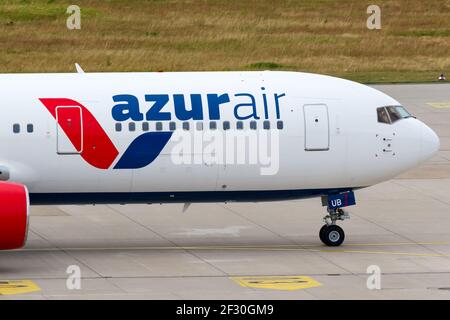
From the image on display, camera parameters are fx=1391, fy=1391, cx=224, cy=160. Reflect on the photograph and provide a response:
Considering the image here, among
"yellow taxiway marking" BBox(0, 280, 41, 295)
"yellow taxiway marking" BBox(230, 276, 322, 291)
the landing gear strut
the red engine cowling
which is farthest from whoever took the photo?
the landing gear strut

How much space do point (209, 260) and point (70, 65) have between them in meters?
34.2

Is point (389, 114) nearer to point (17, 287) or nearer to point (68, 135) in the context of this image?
point (68, 135)

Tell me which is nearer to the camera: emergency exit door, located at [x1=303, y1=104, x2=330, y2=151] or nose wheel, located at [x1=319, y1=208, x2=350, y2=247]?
emergency exit door, located at [x1=303, y1=104, x2=330, y2=151]

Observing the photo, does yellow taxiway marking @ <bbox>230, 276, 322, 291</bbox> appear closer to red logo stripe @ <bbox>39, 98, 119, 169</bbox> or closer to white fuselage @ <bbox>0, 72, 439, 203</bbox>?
white fuselage @ <bbox>0, 72, 439, 203</bbox>

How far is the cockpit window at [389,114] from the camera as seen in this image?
102 ft

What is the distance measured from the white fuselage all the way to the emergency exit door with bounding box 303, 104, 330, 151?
0.9 inches

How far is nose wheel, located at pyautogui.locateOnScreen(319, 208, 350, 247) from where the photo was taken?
31.5m

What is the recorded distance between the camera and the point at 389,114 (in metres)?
31.2

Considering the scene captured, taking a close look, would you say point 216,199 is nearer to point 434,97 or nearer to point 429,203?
point 429,203

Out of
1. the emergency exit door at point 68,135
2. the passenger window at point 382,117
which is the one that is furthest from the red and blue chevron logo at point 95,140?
the passenger window at point 382,117

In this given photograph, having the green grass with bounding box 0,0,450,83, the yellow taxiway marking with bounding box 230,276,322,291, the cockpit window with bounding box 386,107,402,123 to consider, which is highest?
the green grass with bounding box 0,0,450,83

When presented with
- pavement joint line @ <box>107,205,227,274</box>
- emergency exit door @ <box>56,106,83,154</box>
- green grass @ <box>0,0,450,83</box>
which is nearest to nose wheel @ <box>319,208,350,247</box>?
pavement joint line @ <box>107,205,227,274</box>

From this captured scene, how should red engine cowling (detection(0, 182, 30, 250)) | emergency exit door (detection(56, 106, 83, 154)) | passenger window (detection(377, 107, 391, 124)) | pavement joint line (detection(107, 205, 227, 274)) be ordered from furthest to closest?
passenger window (detection(377, 107, 391, 124)) → emergency exit door (detection(56, 106, 83, 154)) → pavement joint line (detection(107, 205, 227, 274)) → red engine cowling (detection(0, 182, 30, 250))

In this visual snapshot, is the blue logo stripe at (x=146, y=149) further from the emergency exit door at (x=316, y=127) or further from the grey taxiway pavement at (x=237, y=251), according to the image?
the emergency exit door at (x=316, y=127)
